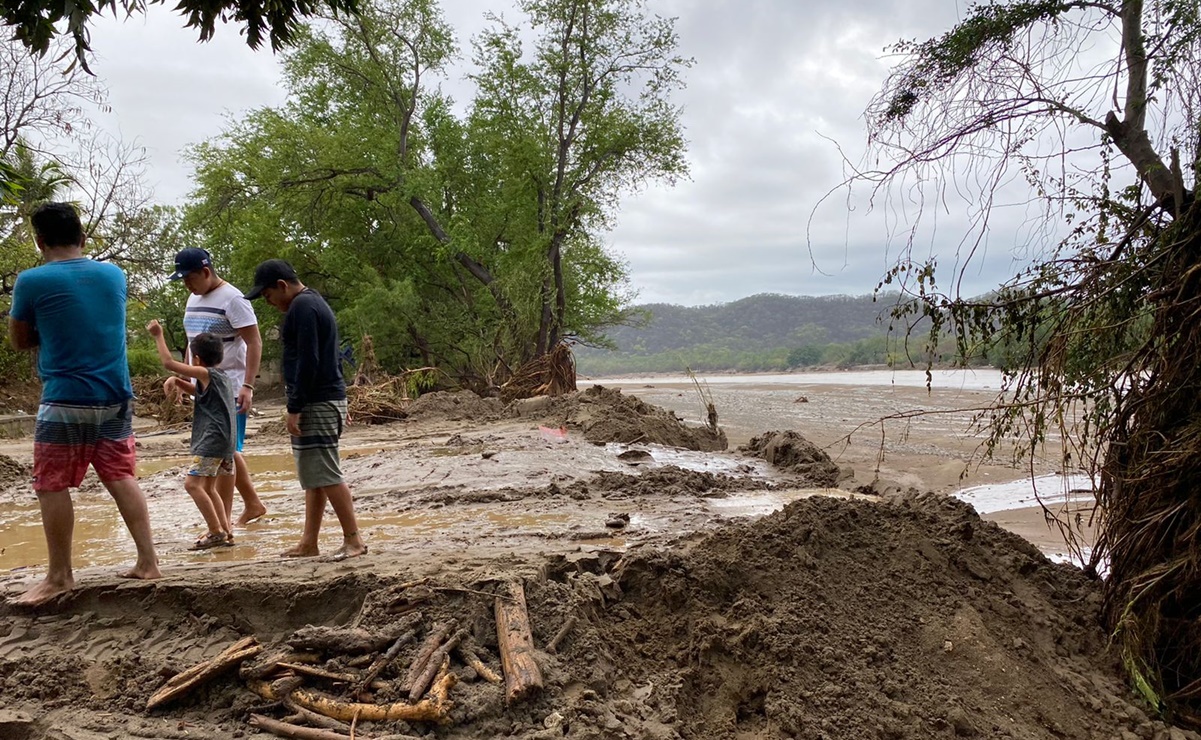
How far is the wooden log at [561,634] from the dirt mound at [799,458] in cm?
538

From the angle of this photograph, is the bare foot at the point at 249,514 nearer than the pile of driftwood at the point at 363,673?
No

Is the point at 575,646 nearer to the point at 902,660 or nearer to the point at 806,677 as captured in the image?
the point at 806,677

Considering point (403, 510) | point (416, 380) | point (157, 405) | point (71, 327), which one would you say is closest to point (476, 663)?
point (71, 327)

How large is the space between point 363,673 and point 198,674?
67 centimetres

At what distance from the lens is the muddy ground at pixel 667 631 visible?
2.76 m

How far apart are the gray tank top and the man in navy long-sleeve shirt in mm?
845

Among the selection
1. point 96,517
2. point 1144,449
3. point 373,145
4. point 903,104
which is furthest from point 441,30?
point 1144,449

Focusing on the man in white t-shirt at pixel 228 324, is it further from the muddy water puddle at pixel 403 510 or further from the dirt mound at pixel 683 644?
the dirt mound at pixel 683 644

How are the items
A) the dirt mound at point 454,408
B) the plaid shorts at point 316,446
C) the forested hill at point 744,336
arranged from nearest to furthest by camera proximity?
1. the plaid shorts at point 316,446
2. the dirt mound at point 454,408
3. the forested hill at point 744,336

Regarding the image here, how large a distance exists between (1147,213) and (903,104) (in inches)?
53.5

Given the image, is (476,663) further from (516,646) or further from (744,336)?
(744,336)

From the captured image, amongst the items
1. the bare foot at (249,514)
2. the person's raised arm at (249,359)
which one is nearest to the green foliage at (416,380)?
the bare foot at (249,514)

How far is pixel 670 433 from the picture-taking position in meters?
11.0

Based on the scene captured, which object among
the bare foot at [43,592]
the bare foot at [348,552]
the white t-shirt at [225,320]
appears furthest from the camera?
the white t-shirt at [225,320]
